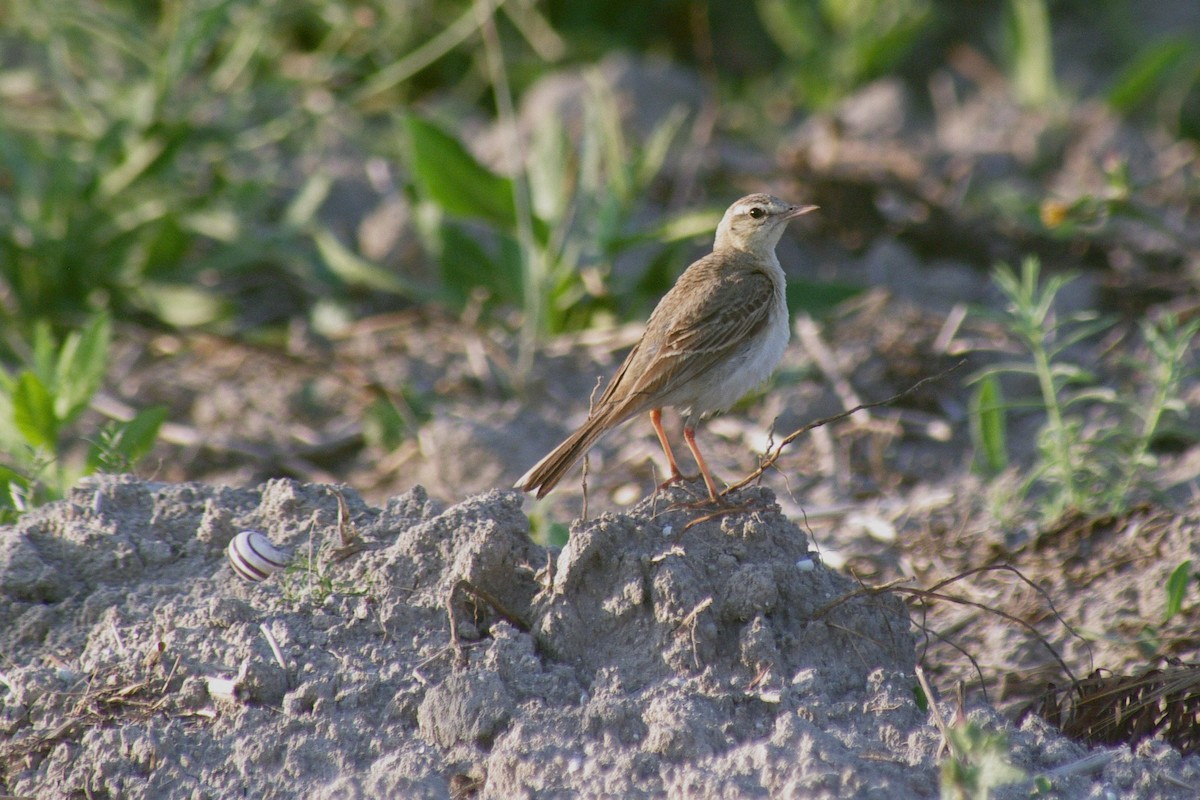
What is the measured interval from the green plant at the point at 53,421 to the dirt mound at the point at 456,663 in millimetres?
440

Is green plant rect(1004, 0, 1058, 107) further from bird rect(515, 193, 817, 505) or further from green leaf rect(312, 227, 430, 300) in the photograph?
bird rect(515, 193, 817, 505)

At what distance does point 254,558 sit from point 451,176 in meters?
3.59

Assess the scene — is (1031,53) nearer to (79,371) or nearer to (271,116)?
(271,116)

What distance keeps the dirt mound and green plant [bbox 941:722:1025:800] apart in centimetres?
20

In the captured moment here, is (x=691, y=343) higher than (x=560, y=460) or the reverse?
higher

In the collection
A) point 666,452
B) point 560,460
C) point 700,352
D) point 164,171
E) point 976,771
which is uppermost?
point 700,352

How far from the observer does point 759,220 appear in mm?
5316

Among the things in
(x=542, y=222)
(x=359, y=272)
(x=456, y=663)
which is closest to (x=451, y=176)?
(x=542, y=222)

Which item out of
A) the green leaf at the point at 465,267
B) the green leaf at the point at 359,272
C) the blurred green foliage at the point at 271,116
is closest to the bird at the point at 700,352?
the blurred green foliage at the point at 271,116

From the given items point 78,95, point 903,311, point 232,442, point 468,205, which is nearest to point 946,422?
point 903,311

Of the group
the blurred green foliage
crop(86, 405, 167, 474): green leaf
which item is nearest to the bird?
crop(86, 405, 167, 474): green leaf

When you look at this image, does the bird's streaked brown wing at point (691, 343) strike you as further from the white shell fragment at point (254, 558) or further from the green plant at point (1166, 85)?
the green plant at point (1166, 85)

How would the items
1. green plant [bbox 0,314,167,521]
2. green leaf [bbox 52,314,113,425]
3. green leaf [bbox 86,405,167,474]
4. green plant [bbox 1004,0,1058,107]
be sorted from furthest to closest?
green plant [bbox 1004,0,1058,107] < green leaf [bbox 52,314,113,425] < green leaf [bbox 86,405,167,474] < green plant [bbox 0,314,167,521]

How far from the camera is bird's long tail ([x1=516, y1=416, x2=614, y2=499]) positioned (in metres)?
4.09
